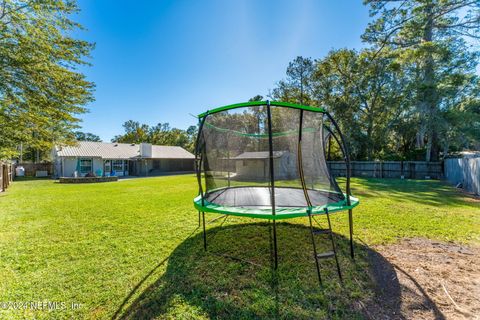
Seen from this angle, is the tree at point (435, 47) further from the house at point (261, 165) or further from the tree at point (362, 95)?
the house at point (261, 165)

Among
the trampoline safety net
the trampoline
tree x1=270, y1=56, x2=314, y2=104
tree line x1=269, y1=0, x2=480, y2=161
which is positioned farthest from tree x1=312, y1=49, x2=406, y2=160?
the trampoline safety net

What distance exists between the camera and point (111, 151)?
19031 mm

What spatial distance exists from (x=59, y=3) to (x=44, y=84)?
240 centimetres

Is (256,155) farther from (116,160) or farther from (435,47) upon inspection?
(116,160)

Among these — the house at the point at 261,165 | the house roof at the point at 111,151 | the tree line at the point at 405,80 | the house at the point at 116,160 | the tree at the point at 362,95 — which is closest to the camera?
the house at the point at 261,165

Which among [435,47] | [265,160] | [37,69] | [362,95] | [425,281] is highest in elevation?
[435,47]

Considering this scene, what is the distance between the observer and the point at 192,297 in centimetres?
202

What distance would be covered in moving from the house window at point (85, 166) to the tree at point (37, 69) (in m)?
9.46

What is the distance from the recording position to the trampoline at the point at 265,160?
2.79 meters

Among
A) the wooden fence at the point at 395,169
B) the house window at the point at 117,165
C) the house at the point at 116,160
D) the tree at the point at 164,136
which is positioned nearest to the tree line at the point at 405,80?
the wooden fence at the point at 395,169

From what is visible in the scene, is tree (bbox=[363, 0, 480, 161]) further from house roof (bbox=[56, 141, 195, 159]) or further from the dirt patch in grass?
house roof (bbox=[56, 141, 195, 159])

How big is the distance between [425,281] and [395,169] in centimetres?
1443

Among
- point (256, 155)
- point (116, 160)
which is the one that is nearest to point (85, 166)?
point (116, 160)

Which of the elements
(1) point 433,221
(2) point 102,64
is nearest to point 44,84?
(2) point 102,64
